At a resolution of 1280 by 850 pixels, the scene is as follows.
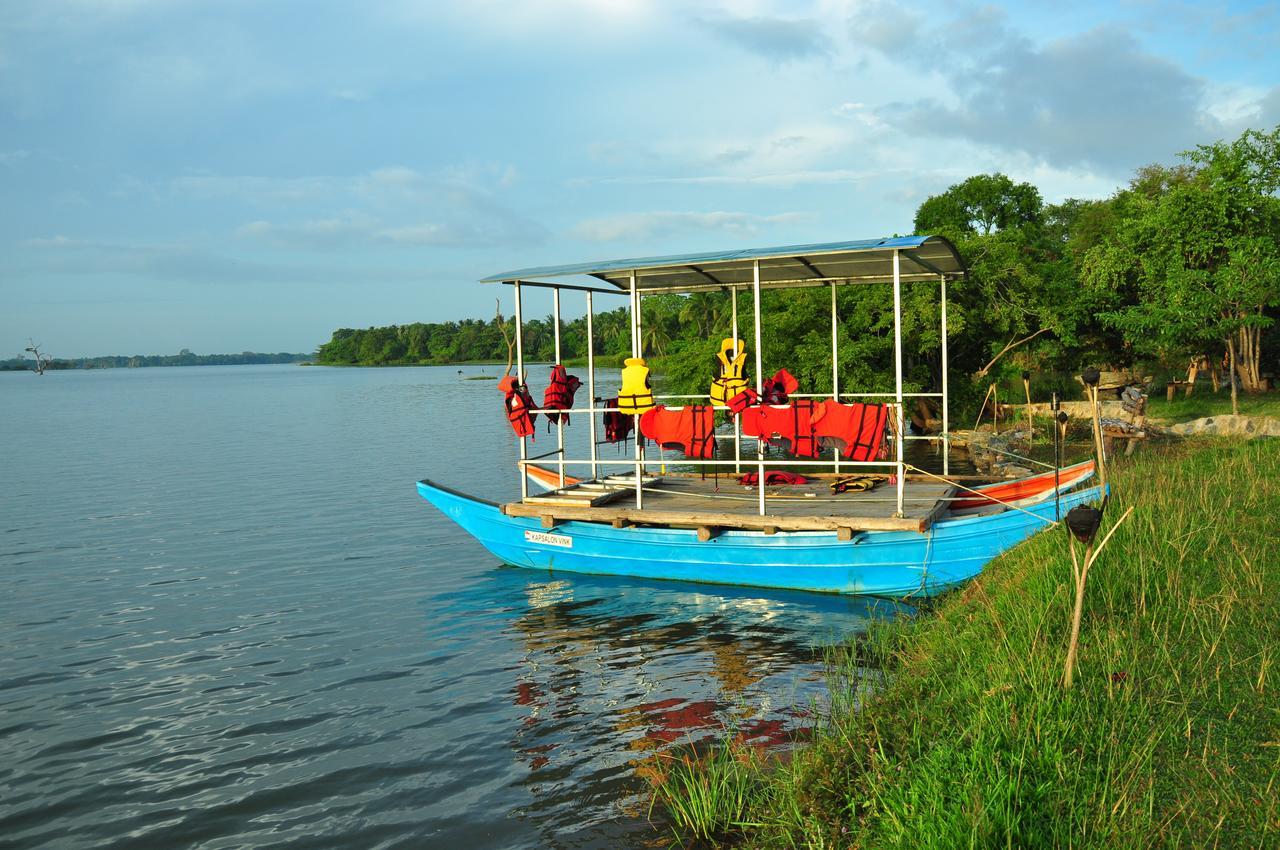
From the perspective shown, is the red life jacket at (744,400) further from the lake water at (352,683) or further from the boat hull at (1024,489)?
the boat hull at (1024,489)

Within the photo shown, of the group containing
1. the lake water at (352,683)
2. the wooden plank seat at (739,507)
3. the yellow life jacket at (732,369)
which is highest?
the yellow life jacket at (732,369)

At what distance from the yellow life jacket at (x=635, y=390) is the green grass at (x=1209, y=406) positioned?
18.0 m

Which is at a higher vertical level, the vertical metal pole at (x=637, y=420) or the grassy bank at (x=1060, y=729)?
the vertical metal pole at (x=637, y=420)

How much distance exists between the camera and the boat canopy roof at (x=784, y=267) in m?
10.7

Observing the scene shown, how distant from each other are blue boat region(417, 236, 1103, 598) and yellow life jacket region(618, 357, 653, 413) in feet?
0.86

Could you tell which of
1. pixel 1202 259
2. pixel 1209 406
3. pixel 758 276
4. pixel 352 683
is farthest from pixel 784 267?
pixel 1209 406

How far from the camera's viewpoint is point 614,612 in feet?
38.3

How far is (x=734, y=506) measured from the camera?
484 inches

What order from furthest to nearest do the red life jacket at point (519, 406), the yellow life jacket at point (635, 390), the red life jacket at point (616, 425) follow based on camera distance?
the red life jacket at point (616, 425) < the red life jacket at point (519, 406) < the yellow life jacket at point (635, 390)

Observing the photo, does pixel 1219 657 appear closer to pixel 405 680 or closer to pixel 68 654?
pixel 405 680

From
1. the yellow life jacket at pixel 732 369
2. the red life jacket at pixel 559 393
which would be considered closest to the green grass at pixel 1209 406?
the yellow life jacket at pixel 732 369

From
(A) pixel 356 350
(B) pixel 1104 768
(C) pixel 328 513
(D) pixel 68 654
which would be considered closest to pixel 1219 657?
(B) pixel 1104 768

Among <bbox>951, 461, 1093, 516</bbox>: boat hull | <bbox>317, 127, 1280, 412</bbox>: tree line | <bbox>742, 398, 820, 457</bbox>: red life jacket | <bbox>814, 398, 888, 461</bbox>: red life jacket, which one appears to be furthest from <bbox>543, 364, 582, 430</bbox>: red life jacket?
<bbox>317, 127, 1280, 412</bbox>: tree line

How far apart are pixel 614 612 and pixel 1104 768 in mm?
7561
